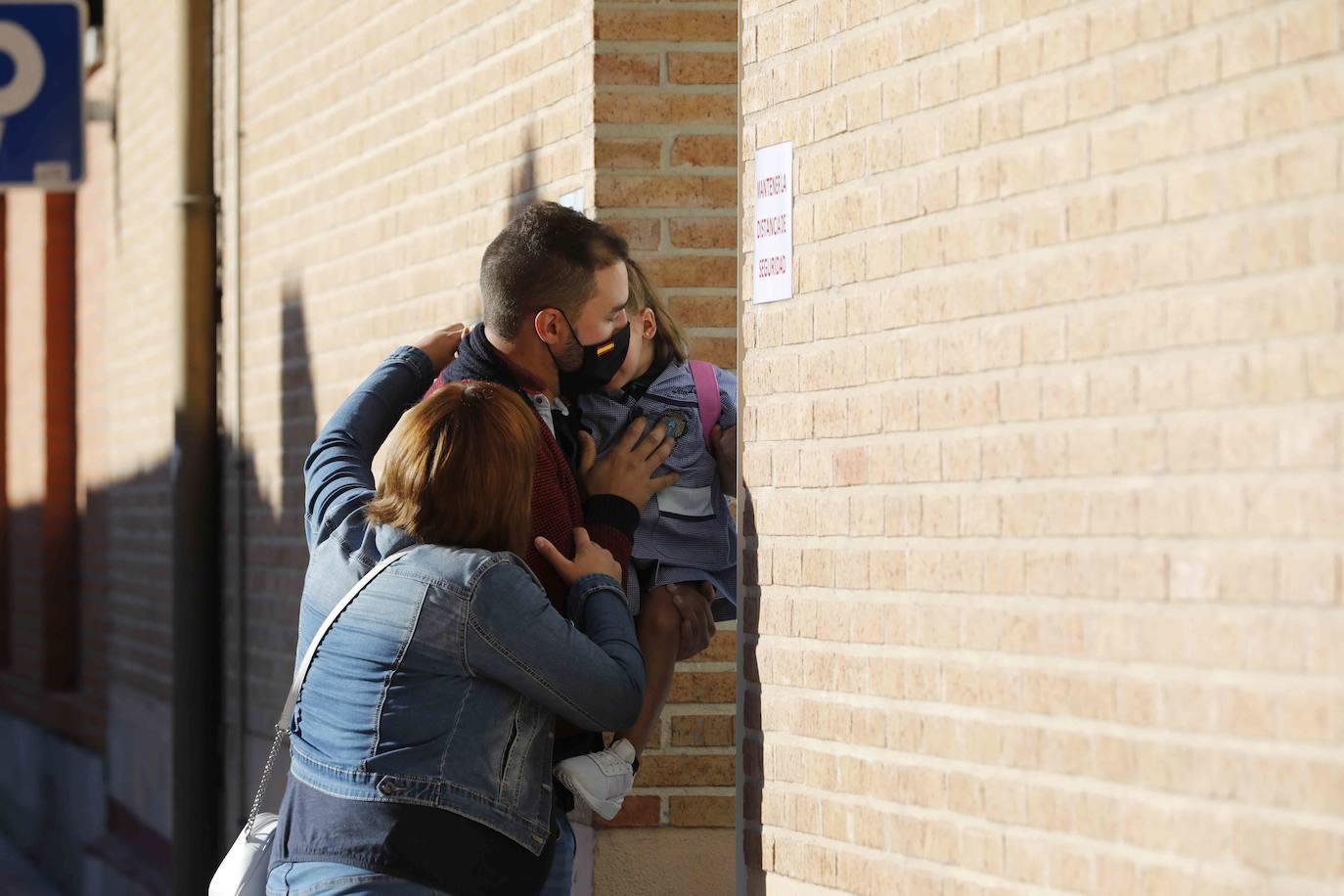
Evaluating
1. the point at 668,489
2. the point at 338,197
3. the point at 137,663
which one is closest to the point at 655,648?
the point at 668,489

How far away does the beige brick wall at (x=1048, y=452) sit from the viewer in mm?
2811

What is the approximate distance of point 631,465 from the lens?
13.1 ft

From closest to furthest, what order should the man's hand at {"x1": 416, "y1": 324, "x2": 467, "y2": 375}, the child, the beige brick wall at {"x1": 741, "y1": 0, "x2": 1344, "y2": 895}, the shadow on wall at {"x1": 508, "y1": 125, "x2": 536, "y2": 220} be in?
the beige brick wall at {"x1": 741, "y1": 0, "x2": 1344, "y2": 895} → the child → the man's hand at {"x1": 416, "y1": 324, "x2": 467, "y2": 375} → the shadow on wall at {"x1": 508, "y1": 125, "x2": 536, "y2": 220}

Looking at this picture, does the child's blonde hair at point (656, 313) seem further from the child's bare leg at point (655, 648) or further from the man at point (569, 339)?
the child's bare leg at point (655, 648)

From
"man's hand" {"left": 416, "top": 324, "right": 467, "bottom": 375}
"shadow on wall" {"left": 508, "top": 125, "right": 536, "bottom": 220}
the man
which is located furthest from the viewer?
"shadow on wall" {"left": 508, "top": 125, "right": 536, "bottom": 220}

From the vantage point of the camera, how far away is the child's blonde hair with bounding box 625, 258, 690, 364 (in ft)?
13.4

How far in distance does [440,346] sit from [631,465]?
0.68 metres

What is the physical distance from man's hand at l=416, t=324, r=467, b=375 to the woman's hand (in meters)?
0.78

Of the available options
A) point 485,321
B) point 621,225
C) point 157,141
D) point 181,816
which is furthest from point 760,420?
point 157,141

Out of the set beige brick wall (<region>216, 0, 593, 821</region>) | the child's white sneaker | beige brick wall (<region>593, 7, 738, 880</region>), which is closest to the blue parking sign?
beige brick wall (<region>216, 0, 593, 821</region>)

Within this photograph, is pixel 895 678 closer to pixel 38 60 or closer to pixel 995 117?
pixel 995 117

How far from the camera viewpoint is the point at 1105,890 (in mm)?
3150

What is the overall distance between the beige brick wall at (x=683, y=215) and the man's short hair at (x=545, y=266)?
1005 millimetres

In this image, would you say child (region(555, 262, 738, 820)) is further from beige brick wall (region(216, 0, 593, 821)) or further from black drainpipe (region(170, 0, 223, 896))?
black drainpipe (region(170, 0, 223, 896))
